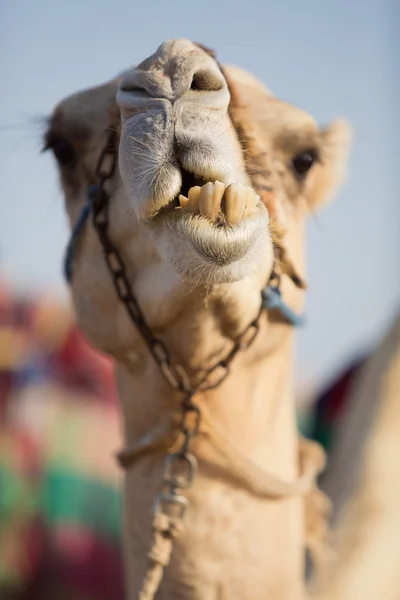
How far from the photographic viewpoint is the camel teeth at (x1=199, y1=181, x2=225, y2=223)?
1443mm

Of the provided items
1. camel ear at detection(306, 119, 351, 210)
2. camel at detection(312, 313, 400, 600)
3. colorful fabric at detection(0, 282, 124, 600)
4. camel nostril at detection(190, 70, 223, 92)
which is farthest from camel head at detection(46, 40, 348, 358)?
colorful fabric at detection(0, 282, 124, 600)

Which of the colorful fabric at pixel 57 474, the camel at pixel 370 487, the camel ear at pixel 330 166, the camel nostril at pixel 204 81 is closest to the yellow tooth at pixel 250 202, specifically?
the camel nostril at pixel 204 81

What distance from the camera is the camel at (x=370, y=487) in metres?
2.92

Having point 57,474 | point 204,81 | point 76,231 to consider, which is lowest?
point 57,474

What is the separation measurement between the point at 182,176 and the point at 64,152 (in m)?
0.74

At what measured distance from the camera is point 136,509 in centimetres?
209

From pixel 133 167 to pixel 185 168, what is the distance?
0.11m

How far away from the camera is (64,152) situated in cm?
219

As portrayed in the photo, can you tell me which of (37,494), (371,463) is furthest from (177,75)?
(37,494)

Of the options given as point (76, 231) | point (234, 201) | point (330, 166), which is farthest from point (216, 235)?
Result: point (330, 166)

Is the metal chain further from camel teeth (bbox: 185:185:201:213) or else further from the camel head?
camel teeth (bbox: 185:185:201:213)

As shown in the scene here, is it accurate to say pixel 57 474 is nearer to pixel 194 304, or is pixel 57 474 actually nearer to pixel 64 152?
pixel 64 152

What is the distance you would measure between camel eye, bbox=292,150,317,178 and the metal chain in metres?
0.45

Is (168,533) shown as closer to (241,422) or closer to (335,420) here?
(241,422)
